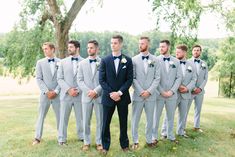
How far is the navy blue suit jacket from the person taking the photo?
28.6 feet

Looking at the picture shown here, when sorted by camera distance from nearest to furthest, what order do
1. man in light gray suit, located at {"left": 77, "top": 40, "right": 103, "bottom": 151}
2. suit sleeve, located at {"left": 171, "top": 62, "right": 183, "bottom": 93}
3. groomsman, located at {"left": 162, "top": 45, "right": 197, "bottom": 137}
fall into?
man in light gray suit, located at {"left": 77, "top": 40, "right": 103, "bottom": 151}
suit sleeve, located at {"left": 171, "top": 62, "right": 183, "bottom": 93}
groomsman, located at {"left": 162, "top": 45, "right": 197, "bottom": 137}

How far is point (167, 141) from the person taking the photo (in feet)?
33.8

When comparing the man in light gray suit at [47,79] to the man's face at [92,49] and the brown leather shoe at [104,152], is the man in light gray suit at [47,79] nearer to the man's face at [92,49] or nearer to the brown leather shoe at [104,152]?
the man's face at [92,49]

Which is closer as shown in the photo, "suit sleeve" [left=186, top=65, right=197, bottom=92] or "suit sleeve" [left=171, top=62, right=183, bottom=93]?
"suit sleeve" [left=171, top=62, right=183, bottom=93]

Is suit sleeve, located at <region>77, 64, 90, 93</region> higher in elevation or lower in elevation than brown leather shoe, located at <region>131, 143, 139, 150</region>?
higher

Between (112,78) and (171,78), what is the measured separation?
1.82 m

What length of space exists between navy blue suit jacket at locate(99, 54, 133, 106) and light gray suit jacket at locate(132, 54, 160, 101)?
533 mm

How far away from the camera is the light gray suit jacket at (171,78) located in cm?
989

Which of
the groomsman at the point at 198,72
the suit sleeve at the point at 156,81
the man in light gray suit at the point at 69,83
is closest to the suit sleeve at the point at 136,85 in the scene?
the suit sleeve at the point at 156,81

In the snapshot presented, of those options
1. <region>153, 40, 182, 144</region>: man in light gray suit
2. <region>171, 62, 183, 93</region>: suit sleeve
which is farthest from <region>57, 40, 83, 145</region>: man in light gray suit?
<region>171, 62, 183, 93</region>: suit sleeve

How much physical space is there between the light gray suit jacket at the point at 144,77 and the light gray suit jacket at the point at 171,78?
0.49 metres

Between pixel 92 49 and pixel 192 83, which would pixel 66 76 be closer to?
pixel 92 49

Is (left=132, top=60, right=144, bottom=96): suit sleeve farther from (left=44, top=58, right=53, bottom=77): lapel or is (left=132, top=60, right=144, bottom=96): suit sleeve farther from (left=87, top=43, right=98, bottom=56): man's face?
(left=44, top=58, right=53, bottom=77): lapel

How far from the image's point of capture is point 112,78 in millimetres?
8750
